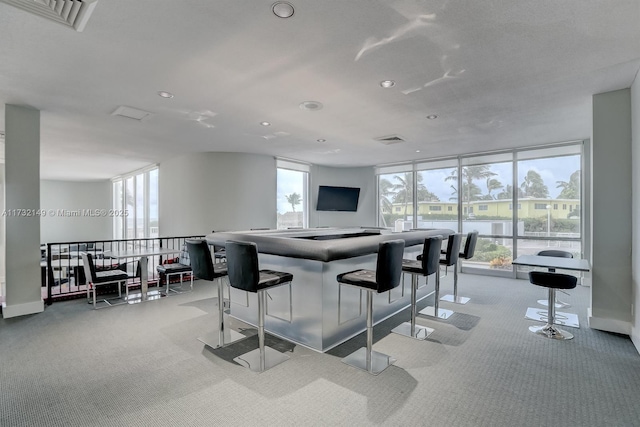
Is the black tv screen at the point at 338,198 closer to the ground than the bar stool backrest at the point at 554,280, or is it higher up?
higher up

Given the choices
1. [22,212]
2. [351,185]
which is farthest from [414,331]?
[351,185]

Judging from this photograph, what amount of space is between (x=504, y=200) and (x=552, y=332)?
400 centimetres

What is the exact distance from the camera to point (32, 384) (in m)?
2.41

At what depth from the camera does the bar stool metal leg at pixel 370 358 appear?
265 centimetres

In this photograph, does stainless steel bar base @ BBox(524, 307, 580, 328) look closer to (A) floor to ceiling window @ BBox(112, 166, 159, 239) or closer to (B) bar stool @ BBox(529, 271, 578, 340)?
(B) bar stool @ BBox(529, 271, 578, 340)

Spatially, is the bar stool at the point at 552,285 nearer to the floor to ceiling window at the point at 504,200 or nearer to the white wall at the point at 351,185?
the floor to ceiling window at the point at 504,200

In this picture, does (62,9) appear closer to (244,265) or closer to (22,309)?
(244,265)

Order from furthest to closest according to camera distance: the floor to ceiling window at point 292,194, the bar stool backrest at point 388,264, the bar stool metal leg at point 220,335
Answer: the floor to ceiling window at point 292,194
the bar stool metal leg at point 220,335
the bar stool backrest at point 388,264

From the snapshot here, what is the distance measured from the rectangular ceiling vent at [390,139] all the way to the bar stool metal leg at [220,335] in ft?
13.2

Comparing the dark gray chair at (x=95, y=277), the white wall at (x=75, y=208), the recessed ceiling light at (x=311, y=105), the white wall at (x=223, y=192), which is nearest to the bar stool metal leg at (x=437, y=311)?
the recessed ceiling light at (x=311, y=105)

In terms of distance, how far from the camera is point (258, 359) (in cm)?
280

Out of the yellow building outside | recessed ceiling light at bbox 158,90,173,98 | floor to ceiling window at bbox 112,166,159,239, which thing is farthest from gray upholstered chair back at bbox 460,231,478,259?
floor to ceiling window at bbox 112,166,159,239

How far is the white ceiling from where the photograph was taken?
2.20 meters

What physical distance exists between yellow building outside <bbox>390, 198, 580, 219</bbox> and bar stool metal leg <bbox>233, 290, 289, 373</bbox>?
598 centimetres
